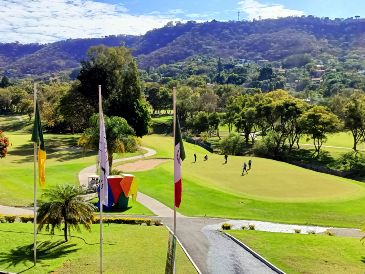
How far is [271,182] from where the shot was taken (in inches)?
2103

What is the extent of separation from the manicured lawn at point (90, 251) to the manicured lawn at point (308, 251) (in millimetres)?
5287

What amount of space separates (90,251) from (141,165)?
1412 inches

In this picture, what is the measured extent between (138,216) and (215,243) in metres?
10.4

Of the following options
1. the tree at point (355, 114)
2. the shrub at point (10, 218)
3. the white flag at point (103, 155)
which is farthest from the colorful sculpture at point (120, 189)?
the tree at point (355, 114)

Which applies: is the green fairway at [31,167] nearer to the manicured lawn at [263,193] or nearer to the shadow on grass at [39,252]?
the manicured lawn at [263,193]

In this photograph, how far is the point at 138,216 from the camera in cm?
3962

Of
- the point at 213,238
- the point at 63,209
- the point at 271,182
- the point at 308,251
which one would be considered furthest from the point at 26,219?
the point at 271,182

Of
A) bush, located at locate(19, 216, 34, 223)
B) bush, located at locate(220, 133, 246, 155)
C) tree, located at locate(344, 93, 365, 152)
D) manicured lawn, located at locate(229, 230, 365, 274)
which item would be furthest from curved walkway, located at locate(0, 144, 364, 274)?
tree, located at locate(344, 93, 365, 152)

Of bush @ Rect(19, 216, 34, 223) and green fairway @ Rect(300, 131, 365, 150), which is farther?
green fairway @ Rect(300, 131, 365, 150)

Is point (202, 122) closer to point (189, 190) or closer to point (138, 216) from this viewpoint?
point (189, 190)

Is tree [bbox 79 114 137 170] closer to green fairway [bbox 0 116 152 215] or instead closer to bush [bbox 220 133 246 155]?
green fairway [bbox 0 116 152 215]

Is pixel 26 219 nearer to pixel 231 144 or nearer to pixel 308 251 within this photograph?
pixel 308 251

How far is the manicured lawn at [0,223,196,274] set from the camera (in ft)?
81.6

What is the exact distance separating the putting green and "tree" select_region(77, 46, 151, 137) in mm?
17505
